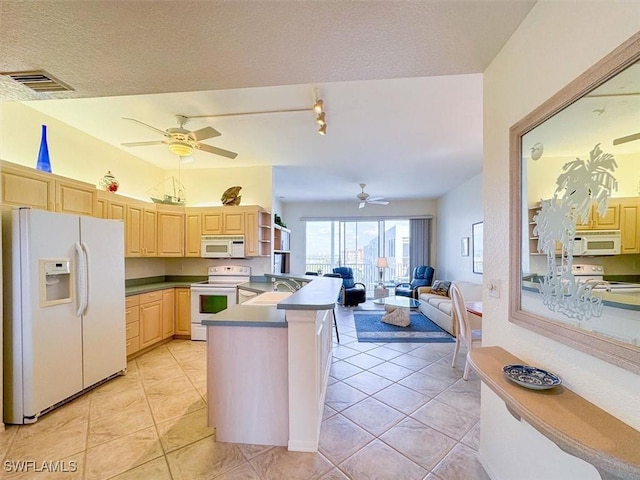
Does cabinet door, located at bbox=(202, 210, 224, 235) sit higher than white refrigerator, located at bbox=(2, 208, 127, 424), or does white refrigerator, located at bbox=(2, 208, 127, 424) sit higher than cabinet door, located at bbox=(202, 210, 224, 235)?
cabinet door, located at bbox=(202, 210, 224, 235)

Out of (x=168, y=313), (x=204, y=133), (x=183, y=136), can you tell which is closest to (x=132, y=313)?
(x=168, y=313)

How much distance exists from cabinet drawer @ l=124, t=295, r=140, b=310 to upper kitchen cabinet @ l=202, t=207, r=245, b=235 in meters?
1.34

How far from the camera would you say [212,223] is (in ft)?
14.6

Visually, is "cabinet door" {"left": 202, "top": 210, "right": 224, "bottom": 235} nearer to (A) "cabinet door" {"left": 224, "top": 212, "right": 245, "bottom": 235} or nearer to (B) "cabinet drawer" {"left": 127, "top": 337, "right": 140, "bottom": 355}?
(A) "cabinet door" {"left": 224, "top": 212, "right": 245, "bottom": 235}

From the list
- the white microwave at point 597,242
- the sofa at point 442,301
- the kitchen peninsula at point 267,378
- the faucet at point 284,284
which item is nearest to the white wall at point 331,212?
the sofa at point 442,301

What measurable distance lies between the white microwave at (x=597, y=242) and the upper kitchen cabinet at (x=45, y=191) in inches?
150

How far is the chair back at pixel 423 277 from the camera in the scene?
22.7ft

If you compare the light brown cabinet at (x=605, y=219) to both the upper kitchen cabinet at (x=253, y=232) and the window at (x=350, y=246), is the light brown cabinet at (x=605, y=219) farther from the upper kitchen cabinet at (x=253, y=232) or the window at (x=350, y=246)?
the window at (x=350, y=246)

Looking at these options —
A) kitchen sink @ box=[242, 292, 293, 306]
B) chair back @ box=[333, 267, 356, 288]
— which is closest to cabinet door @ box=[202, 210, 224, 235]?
kitchen sink @ box=[242, 292, 293, 306]

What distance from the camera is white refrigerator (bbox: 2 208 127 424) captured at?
7.08ft

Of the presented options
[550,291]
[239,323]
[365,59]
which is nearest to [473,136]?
[365,59]

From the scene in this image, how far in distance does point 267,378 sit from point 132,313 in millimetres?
2534

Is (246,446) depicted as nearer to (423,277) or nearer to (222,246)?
(222,246)

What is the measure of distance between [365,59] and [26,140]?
3.42m
